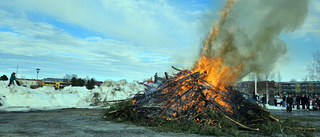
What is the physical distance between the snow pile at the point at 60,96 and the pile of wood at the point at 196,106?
18.9 feet

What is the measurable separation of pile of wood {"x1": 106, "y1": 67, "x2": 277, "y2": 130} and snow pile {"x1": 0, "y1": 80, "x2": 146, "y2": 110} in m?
5.76

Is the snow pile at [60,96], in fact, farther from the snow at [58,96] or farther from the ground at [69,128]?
the ground at [69,128]

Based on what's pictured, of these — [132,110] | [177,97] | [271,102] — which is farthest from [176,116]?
[271,102]

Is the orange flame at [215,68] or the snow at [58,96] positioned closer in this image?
the orange flame at [215,68]

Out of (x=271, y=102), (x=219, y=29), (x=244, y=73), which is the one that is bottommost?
(x=271, y=102)

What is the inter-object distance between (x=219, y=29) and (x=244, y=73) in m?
2.22

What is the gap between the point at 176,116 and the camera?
8000 mm

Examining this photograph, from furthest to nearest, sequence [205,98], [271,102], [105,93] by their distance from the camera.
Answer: [271,102], [105,93], [205,98]

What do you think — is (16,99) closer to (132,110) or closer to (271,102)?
(132,110)

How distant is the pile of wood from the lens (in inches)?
310

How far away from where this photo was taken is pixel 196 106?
26.8 feet

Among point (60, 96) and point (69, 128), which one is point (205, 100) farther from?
point (60, 96)

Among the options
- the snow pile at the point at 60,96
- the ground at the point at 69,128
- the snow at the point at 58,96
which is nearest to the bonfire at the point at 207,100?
the ground at the point at 69,128

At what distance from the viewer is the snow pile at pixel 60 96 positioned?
16.5m
